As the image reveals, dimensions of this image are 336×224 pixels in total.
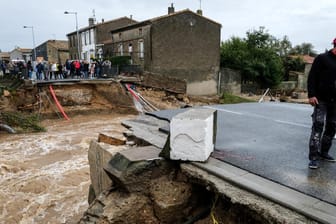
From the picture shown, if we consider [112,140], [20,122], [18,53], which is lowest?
[20,122]

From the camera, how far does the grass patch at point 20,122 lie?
17.5 metres

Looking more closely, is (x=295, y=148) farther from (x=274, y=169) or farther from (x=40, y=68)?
(x=40, y=68)

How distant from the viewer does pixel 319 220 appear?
7.74 ft

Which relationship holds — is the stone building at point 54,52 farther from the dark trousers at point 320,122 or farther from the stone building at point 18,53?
the dark trousers at point 320,122

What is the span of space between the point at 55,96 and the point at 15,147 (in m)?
6.94

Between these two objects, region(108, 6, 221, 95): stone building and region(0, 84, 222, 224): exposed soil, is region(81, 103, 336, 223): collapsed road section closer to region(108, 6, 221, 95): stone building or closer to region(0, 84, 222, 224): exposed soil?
region(0, 84, 222, 224): exposed soil

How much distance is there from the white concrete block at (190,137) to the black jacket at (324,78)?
1383mm

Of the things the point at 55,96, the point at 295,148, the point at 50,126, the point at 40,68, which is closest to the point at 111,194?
the point at 295,148

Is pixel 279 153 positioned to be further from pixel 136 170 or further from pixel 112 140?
pixel 112 140

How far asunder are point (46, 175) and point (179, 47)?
19.9 meters

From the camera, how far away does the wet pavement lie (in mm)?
3164

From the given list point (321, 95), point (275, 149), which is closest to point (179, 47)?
point (275, 149)

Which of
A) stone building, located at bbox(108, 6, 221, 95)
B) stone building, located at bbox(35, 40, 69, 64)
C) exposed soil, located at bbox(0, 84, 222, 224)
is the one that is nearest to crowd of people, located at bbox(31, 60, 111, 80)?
exposed soil, located at bbox(0, 84, 222, 224)

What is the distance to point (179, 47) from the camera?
27422 millimetres
